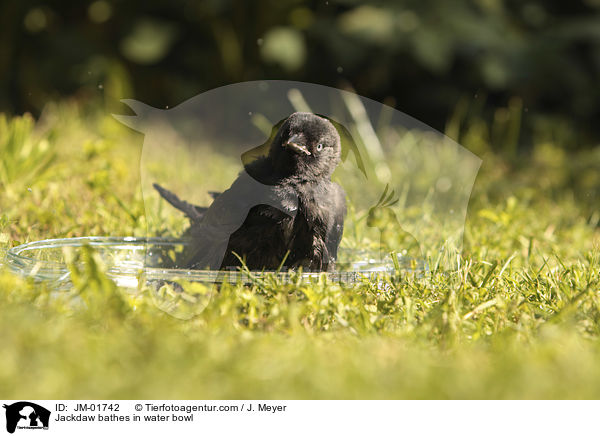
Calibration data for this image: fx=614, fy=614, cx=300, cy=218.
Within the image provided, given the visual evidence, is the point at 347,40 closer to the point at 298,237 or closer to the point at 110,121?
the point at 110,121

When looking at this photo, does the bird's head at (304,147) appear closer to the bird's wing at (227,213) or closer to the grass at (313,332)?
the bird's wing at (227,213)

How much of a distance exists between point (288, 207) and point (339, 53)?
3.21m

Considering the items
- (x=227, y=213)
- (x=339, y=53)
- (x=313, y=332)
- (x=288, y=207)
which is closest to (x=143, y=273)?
(x=227, y=213)

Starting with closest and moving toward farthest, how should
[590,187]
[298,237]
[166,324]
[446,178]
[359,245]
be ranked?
[166,324] → [298,237] → [359,245] → [446,178] → [590,187]

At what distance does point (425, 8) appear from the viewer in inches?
186

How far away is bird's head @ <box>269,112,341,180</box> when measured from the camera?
2166mm

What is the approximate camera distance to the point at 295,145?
2119 millimetres

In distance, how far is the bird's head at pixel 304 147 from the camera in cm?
217

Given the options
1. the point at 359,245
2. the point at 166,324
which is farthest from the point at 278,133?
the point at 166,324

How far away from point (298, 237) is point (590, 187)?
2.61 metres
